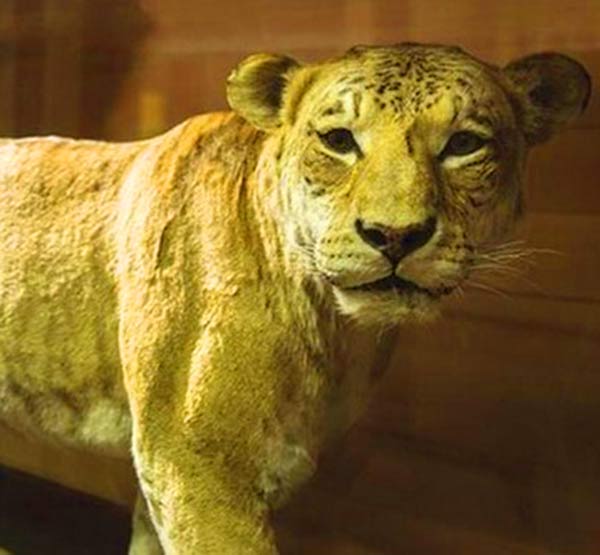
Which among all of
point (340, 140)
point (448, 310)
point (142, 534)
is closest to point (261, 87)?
point (340, 140)

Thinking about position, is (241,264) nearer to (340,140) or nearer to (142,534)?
(340,140)

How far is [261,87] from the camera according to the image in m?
0.75

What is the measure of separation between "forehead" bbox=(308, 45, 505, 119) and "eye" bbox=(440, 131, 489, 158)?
0.06 feet

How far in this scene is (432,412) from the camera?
88 cm

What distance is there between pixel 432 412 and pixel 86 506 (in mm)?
314

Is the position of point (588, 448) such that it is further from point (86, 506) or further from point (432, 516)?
point (86, 506)

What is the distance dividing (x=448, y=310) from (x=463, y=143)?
16 cm

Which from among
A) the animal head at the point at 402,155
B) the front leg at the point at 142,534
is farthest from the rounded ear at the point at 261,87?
the front leg at the point at 142,534

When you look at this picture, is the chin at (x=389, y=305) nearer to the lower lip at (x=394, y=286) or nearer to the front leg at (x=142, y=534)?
the lower lip at (x=394, y=286)

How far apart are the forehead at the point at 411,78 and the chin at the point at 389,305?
10cm

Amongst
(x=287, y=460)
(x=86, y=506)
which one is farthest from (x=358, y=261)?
(x=86, y=506)

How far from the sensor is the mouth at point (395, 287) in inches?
26.4

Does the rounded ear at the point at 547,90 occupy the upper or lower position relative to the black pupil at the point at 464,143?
upper

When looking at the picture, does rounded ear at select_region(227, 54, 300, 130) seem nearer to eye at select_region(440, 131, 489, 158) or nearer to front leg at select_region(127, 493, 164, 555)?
eye at select_region(440, 131, 489, 158)
